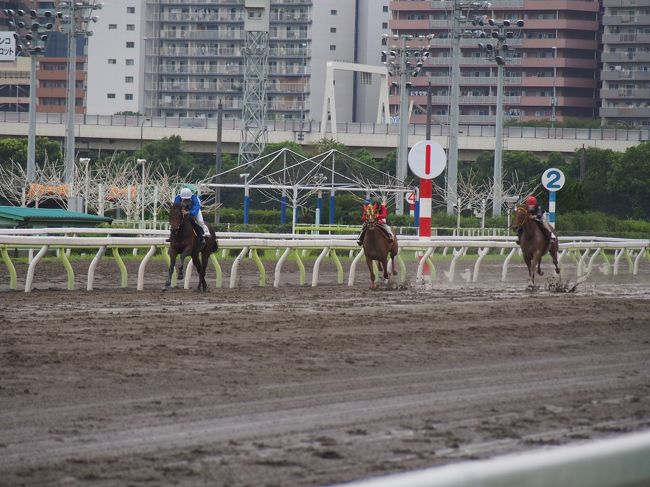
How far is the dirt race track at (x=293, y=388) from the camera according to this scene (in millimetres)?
5527

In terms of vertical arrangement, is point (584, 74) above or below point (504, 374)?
above

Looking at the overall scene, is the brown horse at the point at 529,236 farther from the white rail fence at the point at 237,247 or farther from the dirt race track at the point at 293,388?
the dirt race track at the point at 293,388

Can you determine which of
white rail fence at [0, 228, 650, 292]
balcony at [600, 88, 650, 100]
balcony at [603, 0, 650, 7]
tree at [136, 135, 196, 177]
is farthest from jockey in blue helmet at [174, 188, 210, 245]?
balcony at [600, 88, 650, 100]

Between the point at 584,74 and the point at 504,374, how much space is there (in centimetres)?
9762

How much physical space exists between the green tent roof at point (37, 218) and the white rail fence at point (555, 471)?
21.3m

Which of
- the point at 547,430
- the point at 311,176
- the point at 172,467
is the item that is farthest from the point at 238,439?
the point at 311,176

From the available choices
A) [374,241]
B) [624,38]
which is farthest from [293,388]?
[624,38]

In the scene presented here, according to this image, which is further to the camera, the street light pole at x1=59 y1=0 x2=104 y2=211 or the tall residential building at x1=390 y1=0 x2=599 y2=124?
the tall residential building at x1=390 y1=0 x2=599 y2=124

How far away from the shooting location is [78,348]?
9531 millimetres

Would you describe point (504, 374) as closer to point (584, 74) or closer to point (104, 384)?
point (104, 384)

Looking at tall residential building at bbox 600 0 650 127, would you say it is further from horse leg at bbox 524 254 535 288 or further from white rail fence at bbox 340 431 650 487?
white rail fence at bbox 340 431 650 487

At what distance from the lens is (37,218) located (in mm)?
24328

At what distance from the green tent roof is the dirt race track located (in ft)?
31.2

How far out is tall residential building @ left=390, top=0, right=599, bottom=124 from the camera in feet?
334
